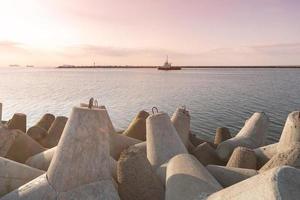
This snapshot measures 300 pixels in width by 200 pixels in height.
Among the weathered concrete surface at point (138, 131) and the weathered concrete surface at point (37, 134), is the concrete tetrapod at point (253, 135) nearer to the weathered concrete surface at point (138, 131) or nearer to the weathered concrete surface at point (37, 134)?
the weathered concrete surface at point (138, 131)

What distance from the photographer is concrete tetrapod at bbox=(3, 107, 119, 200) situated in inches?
186

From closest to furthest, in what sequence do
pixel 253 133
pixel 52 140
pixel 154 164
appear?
Answer: pixel 154 164 → pixel 52 140 → pixel 253 133

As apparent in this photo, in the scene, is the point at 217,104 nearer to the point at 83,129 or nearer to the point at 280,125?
Answer: the point at 280,125

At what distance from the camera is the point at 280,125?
20469 millimetres

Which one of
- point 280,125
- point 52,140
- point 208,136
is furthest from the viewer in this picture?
point 280,125

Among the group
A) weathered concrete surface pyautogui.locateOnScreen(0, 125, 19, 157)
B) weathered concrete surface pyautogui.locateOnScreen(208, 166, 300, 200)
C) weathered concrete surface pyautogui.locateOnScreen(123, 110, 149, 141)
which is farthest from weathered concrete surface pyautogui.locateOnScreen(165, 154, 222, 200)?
weathered concrete surface pyautogui.locateOnScreen(123, 110, 149, 141)

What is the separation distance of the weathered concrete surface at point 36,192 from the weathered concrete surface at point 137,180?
0.93 m

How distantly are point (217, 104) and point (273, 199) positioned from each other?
88.8 feet

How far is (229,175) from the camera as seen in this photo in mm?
5652

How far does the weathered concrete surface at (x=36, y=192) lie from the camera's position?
15.5ft

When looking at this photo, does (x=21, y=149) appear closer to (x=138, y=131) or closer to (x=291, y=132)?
(x=138, y=131)

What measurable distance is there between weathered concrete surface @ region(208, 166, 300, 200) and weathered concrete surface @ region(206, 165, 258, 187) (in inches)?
70.9

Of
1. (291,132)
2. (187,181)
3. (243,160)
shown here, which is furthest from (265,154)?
(187,181)

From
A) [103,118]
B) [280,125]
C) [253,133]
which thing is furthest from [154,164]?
[280,125]
